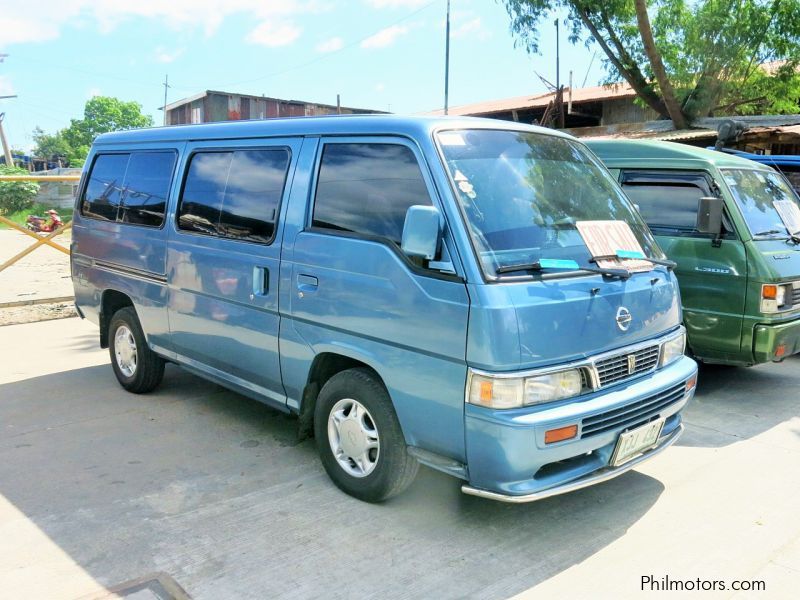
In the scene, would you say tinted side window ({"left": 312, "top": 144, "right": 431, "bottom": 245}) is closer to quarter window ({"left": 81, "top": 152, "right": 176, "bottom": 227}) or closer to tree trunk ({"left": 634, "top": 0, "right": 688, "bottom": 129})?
quarter window ({"left": 81, "top": 152, "right": 176, "bottom": 227})

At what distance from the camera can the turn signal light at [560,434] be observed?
3160mm

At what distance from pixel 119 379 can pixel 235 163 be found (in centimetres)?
255

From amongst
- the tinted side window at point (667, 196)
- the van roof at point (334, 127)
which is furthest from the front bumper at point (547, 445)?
the tinted side window at point (667, 196)

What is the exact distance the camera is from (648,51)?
14.8m

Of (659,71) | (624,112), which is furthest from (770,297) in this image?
(624,112)

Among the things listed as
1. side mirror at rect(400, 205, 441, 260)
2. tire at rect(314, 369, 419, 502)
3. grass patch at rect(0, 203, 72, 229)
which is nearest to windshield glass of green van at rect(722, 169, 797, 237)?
side mirror at rect(400, 205, 441, 260)

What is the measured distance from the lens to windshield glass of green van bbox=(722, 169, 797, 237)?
585 cm

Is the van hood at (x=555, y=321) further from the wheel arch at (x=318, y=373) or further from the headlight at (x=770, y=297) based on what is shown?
the headlight at (x=770, y=297)

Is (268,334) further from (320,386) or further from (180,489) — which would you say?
(180,489)

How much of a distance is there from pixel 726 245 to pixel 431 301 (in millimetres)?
3522

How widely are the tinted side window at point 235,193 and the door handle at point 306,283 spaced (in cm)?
40

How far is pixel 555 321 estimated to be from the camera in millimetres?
3256

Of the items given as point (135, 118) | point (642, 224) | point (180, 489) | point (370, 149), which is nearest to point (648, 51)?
point (642, 224)

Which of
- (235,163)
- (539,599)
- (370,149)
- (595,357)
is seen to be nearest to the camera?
(539,599)
